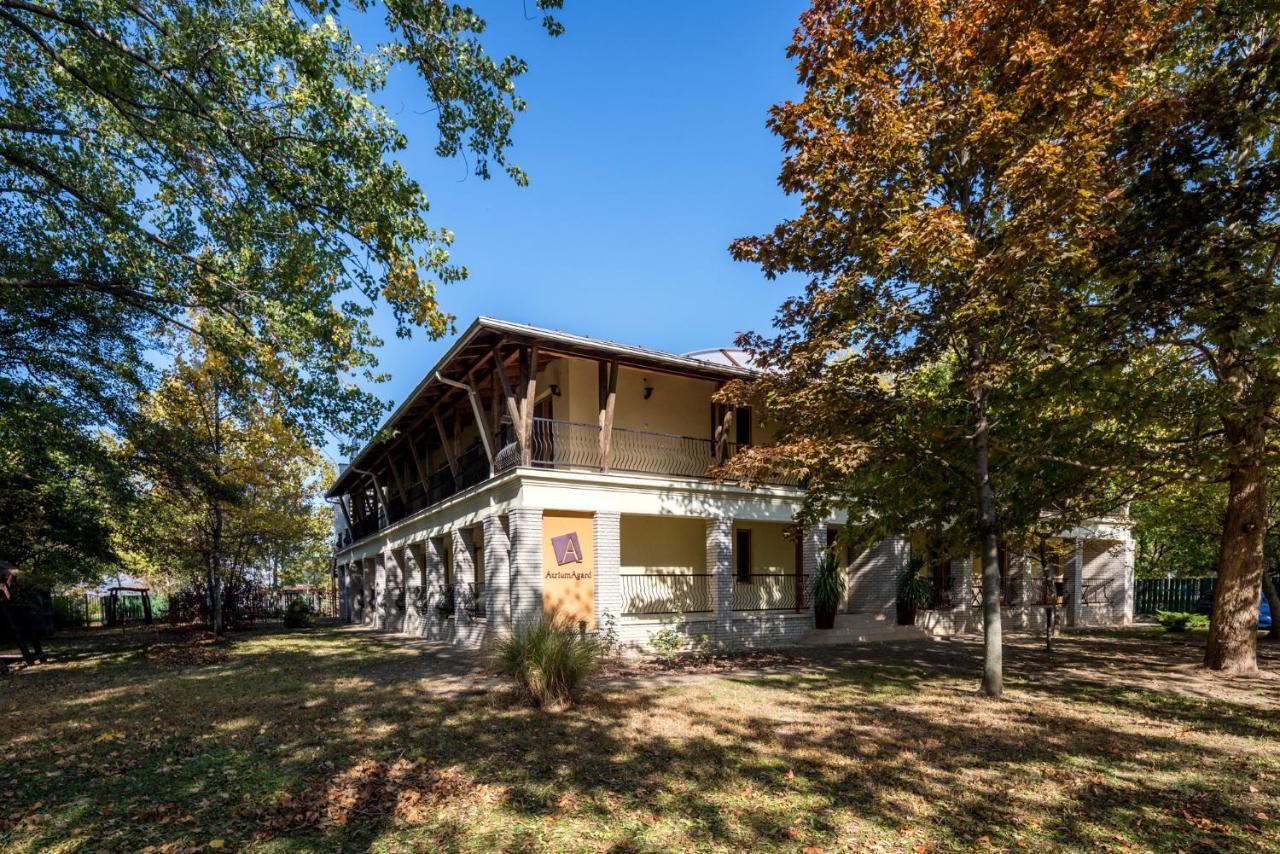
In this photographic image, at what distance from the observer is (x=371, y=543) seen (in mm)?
25438

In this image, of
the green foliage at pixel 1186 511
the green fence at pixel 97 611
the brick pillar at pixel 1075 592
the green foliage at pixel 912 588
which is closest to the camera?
the green foliage at pixel 1186 511

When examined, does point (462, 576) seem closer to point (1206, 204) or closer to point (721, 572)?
point (721, 572)

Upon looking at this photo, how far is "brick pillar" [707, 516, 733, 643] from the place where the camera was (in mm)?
13977

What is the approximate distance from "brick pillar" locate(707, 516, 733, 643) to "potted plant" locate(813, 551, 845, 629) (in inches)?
95.9

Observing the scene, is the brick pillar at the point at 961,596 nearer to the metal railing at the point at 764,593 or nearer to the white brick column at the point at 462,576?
the metal railing at the point at 764,593

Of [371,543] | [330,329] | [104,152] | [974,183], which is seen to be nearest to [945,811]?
[974,183]

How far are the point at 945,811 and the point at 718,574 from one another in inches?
375

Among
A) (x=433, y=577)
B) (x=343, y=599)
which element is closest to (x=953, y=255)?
(x=433, y=577)

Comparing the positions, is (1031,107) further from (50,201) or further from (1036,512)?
(50,201)

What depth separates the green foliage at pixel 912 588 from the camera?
16.9m

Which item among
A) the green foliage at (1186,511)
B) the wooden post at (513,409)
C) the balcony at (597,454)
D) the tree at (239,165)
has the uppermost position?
the tree at (239,165)

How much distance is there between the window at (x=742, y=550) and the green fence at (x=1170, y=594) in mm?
18789

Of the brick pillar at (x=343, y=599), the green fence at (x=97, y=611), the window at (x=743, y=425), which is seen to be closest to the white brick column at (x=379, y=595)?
the brick pillar at (x=343, y=599)

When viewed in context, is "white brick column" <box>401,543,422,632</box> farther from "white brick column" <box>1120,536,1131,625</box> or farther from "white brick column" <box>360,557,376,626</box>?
"white brick column" <box>1120,536,1131,625</box>
